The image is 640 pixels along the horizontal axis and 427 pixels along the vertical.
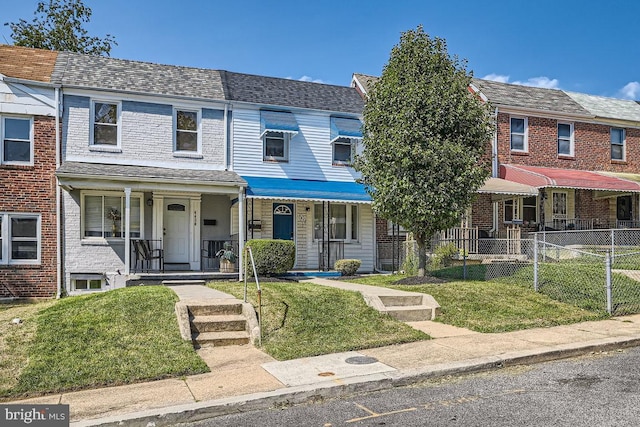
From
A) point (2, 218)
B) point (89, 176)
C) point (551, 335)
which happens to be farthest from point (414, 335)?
point (2, 218)

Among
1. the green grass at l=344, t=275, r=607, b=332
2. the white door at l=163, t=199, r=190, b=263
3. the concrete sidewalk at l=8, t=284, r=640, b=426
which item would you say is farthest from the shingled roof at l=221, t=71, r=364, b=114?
the concrete sidewalk at l=8, t=284, r=640, b=426

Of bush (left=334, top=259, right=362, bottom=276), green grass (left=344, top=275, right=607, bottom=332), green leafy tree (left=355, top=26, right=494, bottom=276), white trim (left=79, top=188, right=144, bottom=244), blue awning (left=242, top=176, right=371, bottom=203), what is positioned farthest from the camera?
bush (left=334, top=259, right=362, bottom=276)

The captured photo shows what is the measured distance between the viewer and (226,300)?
32.6ft

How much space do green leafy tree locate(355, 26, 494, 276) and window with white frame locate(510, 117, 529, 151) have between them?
760cm

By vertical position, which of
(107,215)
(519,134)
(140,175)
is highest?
(519,134)

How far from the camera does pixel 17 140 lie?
1527 cm

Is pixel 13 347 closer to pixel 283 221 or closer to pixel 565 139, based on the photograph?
pixel 283 221

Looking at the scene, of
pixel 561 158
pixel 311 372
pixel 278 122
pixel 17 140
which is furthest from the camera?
pixel 561 158

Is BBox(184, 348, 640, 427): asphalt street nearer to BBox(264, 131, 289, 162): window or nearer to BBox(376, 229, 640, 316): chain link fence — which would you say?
BBox(376, 229, 640, 316): chain link fence

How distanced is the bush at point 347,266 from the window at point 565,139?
33.0ft

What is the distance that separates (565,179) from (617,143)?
5819mm

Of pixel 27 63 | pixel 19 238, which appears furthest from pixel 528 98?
pixel 19 238

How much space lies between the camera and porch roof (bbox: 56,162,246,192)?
46.4 feet

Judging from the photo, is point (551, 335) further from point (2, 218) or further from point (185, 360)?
point (2, 218)
